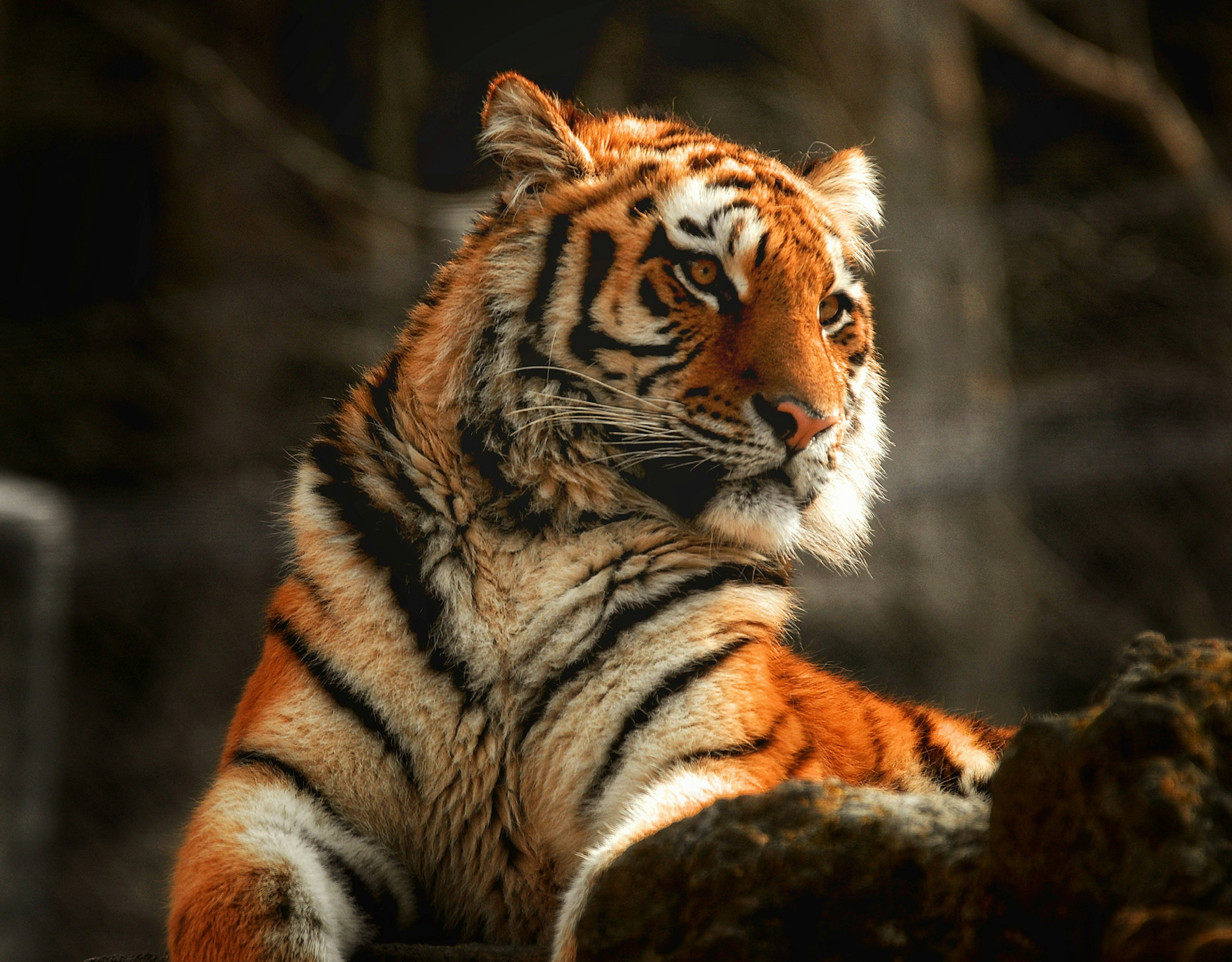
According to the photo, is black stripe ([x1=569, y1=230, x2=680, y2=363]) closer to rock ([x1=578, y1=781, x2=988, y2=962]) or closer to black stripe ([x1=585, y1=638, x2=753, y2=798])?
black stripe ([x1=585, y1=638, x2=753, y2=798])

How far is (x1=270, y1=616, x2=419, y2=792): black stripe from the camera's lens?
147 cm

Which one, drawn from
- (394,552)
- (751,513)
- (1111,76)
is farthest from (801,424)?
(1111,76)

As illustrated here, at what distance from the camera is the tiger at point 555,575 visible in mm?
1425

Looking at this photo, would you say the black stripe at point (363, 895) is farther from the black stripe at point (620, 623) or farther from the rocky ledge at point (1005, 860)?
the rocky ledge at point (1005, 860)

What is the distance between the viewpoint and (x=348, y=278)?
14.7 ft

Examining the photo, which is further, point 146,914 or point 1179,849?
point 146,914

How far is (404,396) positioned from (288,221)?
4015mm

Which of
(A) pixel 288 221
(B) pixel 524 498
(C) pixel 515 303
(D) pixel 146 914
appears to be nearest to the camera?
(B) pixel 524 498

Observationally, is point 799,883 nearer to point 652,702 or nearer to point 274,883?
point 652,702

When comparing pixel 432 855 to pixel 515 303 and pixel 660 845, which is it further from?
pixel 515 303

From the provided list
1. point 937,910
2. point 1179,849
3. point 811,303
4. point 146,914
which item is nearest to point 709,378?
point 811,303

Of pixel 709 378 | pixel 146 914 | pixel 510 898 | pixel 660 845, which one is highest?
pixel 709 378

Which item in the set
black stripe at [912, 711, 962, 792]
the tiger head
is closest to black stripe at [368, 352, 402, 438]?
the tiger head

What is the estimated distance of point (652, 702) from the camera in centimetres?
146
